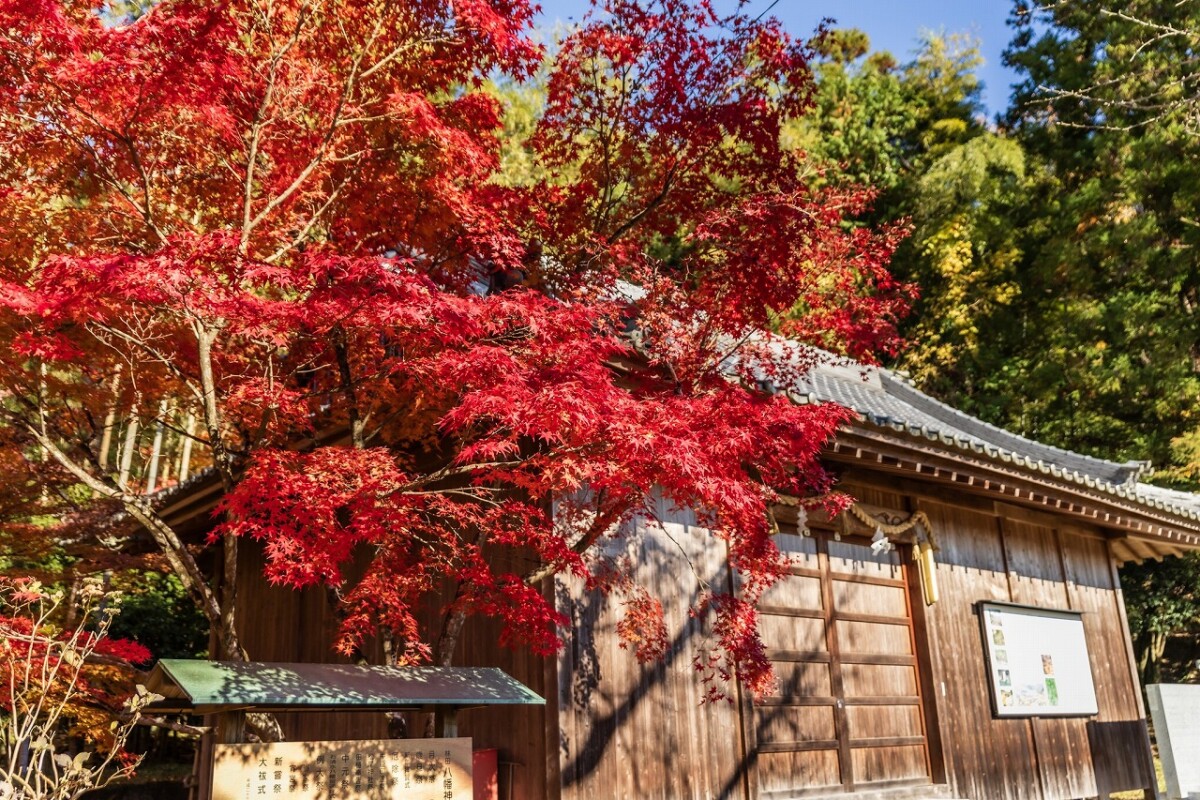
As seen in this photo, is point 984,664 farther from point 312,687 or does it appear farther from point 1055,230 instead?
point 1055,230

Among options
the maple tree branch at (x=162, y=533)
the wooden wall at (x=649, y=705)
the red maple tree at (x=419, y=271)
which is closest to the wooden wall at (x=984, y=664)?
the wooden wall at (x=649, y=705)

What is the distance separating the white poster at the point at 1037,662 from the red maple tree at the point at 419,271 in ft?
16.2

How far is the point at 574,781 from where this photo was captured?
6.61 metres

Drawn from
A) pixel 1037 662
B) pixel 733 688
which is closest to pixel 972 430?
pixel 1037 662

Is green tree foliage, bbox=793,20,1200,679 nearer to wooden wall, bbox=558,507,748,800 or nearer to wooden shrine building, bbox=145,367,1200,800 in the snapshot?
wooden shrine building, bbox=145,367,1200,800

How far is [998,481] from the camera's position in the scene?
9117 millimetres

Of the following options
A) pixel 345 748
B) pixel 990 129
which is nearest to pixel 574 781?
pixel 345 748

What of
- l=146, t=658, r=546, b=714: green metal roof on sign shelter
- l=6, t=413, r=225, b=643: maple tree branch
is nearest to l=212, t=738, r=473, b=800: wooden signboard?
l=146, t=658, r=546, b=714: green metal roof on sign shelter

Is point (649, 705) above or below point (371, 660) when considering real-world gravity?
below

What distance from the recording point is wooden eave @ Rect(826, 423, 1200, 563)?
8.09 meters

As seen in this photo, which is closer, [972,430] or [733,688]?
[733,688]

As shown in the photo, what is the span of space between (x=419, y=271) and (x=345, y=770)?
10.1 feet

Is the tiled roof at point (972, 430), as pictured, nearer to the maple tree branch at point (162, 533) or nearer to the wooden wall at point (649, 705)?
the wooden wall at point (649, 705)

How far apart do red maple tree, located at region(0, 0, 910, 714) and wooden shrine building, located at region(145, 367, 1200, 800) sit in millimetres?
700
